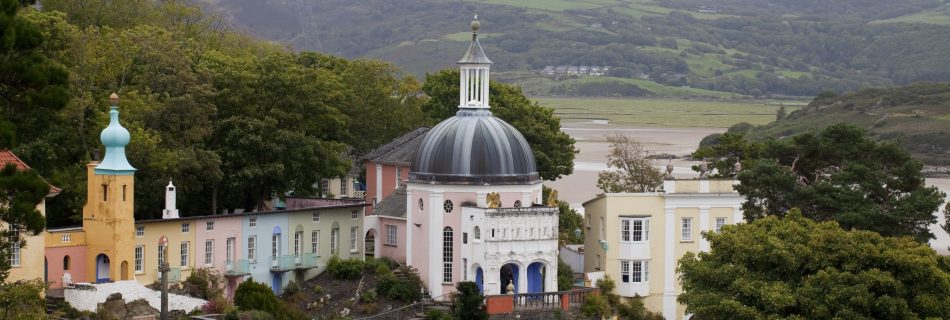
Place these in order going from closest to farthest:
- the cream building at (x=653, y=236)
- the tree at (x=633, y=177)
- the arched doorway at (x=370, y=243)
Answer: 1. the cream building at (x=653, y=236)
2. the arched doorway at (x=370, y=243)
3. the tree at (x=633, y=177)

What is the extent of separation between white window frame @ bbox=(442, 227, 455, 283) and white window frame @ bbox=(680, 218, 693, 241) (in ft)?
30.5

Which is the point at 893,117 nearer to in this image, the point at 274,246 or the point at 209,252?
the point at 274,246

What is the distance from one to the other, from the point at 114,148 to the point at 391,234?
564 inches

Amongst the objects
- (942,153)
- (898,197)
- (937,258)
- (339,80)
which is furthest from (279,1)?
(937,258)

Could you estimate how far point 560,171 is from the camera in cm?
8719

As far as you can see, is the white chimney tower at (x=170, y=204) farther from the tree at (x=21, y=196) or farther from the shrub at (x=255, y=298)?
the tree at (x=21, y=196)

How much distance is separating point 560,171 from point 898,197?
17.3 m

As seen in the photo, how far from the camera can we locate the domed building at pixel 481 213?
65.5m

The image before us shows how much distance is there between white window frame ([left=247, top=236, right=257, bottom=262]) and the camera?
6588 centimetres

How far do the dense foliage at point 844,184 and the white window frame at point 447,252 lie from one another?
12.6 metres

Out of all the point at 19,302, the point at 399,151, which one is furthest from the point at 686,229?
the point at 19,302

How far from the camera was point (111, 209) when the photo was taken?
58.9 meters

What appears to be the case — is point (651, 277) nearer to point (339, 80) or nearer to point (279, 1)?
point (339, 80)

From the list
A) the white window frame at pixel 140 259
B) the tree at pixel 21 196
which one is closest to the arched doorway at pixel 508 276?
the white window frame at pixel 140 259
